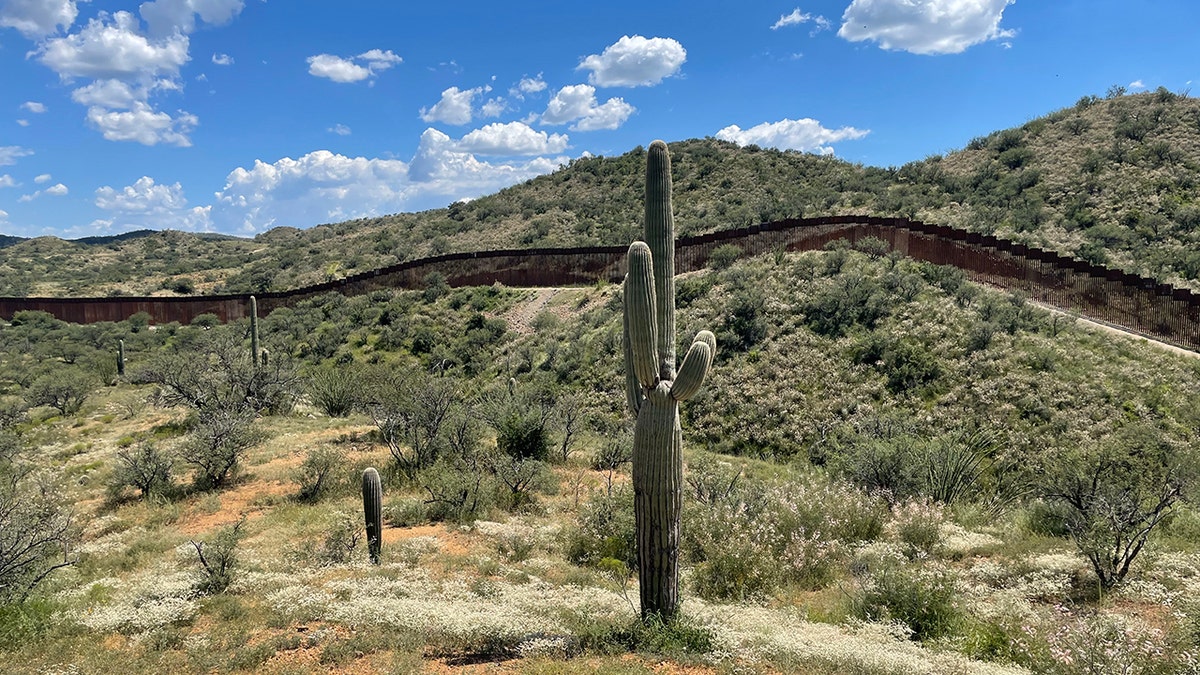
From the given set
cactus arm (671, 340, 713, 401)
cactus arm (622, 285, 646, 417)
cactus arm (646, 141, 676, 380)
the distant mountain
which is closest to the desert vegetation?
cactus arm (622, 285, 646, 417)

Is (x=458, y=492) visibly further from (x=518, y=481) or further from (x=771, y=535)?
(x=771, y=535)

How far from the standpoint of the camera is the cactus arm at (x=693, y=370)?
6.64 metres

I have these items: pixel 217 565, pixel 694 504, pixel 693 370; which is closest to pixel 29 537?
pixel 217 565

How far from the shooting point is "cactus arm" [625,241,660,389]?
22.6 feet

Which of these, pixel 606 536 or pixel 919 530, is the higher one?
pixel 919 530

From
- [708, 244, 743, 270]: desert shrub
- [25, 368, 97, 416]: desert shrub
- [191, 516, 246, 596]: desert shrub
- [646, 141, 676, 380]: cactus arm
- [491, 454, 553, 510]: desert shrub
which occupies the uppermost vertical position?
[708, 244, 743, 270]: desert shrub

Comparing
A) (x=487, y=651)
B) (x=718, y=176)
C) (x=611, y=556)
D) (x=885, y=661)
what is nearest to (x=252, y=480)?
(x=611, y=556)

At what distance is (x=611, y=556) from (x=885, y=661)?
16.1 ft

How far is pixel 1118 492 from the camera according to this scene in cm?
938

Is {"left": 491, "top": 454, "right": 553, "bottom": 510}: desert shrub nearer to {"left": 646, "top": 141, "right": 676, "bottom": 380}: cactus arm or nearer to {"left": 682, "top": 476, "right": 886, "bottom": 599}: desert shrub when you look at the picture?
{"left": 682, "top": 476, "right": 886, "bottom": 599}: desert shrub

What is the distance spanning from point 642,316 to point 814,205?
39.9 m

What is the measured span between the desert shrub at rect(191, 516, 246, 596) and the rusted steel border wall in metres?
25.5

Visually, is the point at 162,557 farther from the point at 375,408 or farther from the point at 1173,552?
the point at 1173,552

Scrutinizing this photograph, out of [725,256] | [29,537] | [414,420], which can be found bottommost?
[29,537]
